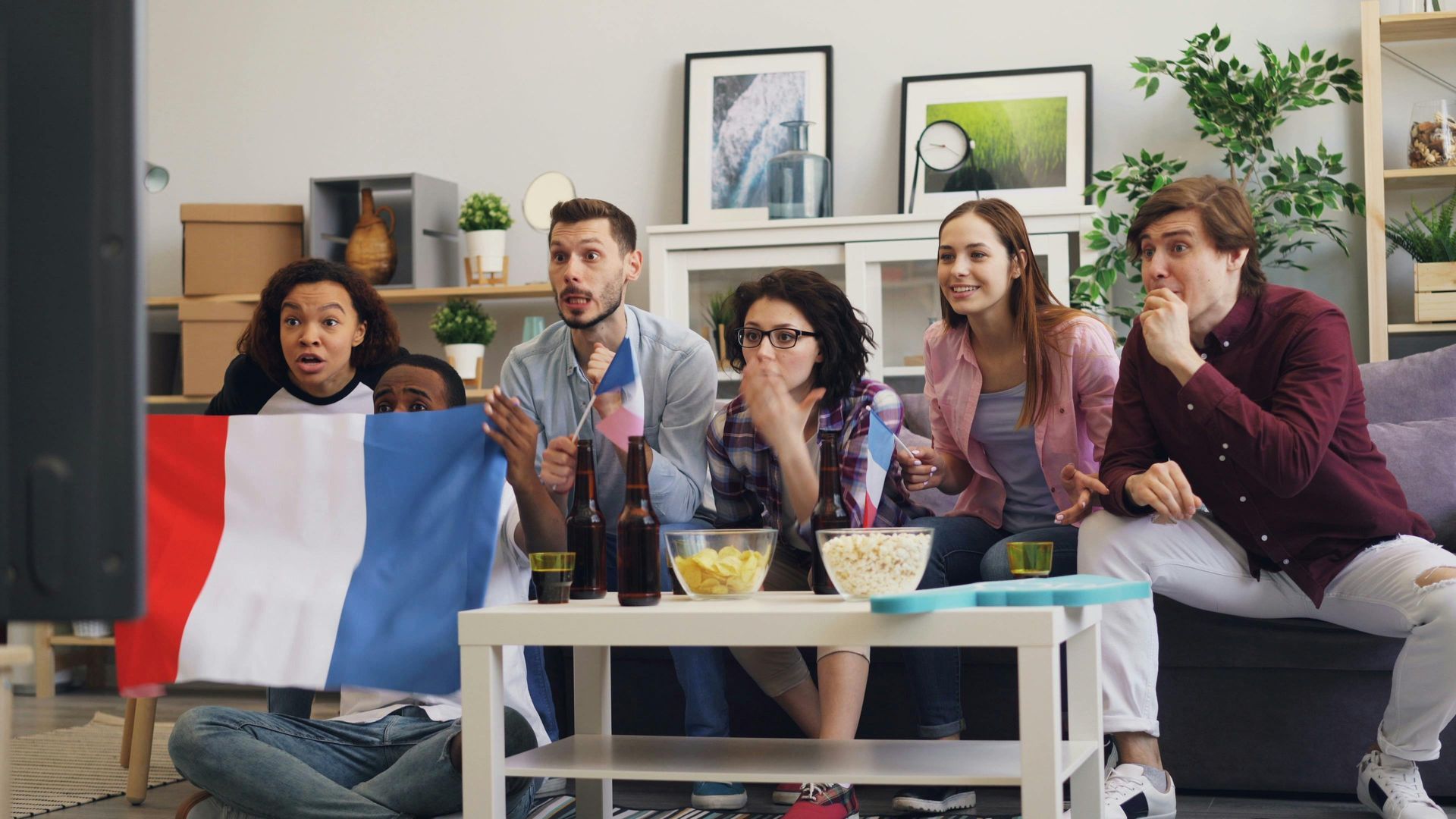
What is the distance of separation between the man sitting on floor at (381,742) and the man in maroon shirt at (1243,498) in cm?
93

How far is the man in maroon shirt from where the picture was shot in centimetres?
215

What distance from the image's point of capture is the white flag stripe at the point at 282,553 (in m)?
2.11

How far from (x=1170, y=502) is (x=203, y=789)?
63.3 inches

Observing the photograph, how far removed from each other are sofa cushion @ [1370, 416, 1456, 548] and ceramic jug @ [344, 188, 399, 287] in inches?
122

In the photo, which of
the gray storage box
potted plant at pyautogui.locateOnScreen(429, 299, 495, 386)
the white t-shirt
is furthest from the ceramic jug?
the white t-shirt

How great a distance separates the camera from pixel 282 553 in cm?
224

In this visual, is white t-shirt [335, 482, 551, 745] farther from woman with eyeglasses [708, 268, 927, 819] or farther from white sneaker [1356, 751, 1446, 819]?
white sneaker [1356, 751, 1446, 819]

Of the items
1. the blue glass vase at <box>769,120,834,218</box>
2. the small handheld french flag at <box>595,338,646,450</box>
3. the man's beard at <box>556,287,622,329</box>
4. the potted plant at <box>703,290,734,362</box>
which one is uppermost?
the blue glass vase at <box>769,120,834,218</box>

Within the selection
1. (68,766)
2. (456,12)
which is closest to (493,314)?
(456,12)

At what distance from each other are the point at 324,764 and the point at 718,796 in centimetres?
71

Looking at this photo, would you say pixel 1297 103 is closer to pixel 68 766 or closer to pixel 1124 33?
pixel 1124 33

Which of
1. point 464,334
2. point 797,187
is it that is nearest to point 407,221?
point 464,334

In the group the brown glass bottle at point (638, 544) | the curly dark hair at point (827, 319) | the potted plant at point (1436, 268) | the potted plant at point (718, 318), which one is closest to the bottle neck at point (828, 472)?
the brown glass bottle at point (638, 544)

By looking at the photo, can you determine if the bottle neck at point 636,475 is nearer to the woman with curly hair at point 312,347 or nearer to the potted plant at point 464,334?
the woman with curly hair at point 312,347
